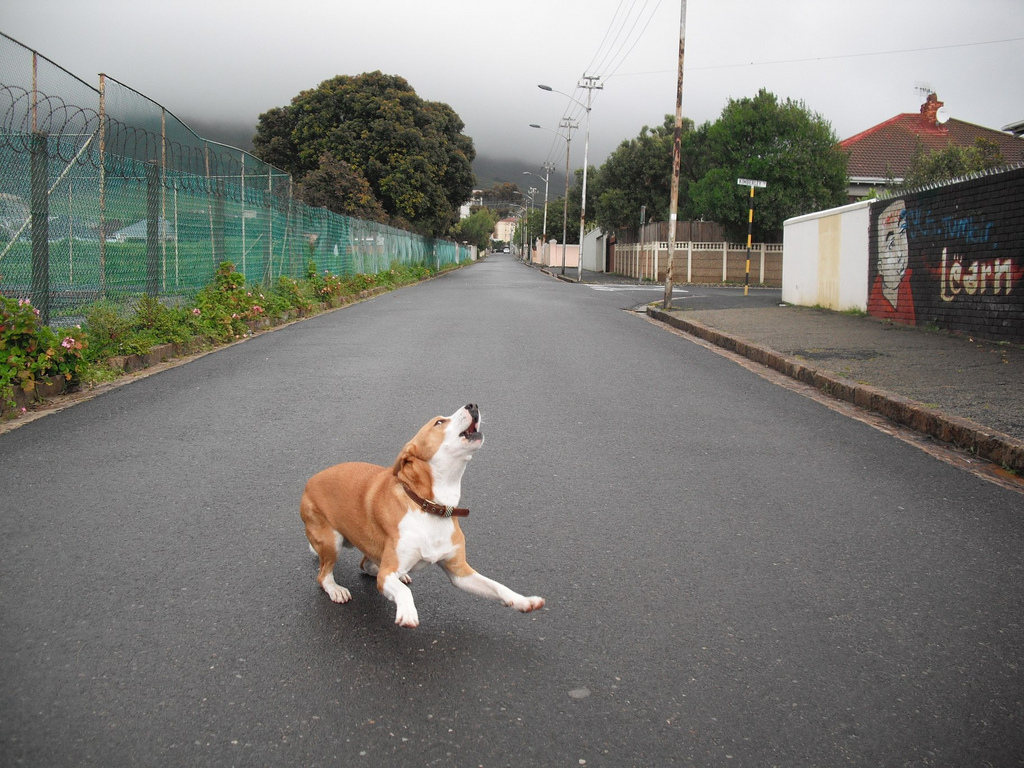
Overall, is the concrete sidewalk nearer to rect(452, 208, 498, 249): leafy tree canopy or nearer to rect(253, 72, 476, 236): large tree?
rect(253, 72, 476, 236): large tree

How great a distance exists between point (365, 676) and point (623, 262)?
4799 centimetres

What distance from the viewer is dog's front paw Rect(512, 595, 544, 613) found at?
2.99 meters

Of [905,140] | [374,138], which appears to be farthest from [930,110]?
[374,138]

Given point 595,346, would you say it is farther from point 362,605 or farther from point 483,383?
point 362,605

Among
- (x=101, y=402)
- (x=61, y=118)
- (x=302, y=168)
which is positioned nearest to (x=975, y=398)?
(x=101, y=402)

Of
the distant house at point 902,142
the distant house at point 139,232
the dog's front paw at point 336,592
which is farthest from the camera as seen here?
the distant house at point 902,142

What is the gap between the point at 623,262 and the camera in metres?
49.5

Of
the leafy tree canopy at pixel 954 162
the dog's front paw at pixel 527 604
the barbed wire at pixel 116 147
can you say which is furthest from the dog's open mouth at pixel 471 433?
the leafy tree canopy at pixel 954 162

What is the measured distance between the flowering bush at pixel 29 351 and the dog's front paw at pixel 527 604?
5.53 m

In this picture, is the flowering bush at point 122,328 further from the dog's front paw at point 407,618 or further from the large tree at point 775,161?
the large tree at point 775,161

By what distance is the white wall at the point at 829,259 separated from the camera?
53.2 ft

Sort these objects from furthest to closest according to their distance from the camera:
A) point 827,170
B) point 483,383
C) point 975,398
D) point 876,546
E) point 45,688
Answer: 1. point 827,170
2. point 483,383
3. point 975,398
4. point 876,546
5. point 45,688

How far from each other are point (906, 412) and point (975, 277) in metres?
6.21

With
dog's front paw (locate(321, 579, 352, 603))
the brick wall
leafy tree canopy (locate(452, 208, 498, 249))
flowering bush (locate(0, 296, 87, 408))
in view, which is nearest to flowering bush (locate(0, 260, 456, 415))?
flowering bush (locate(0, 296, 87, 408))
